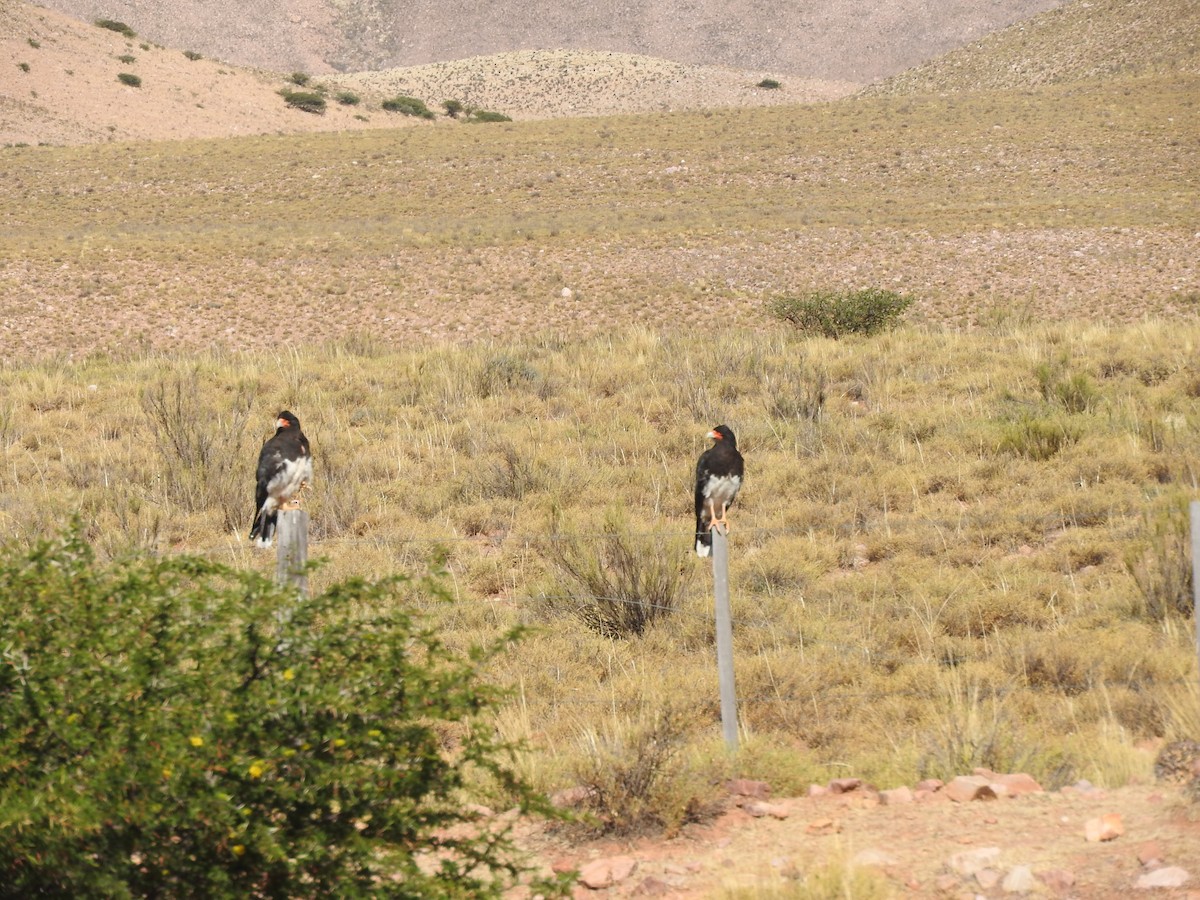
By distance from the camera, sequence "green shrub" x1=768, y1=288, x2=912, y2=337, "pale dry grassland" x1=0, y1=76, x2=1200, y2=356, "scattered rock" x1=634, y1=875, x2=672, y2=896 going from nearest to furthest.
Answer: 1. "scattered rock" x1=634, y1=875, x2=672, y2=896
2. "green shrub" x1=768, y1=288, x2=912, y2=337
3. "pale dry grassland" x1=0, y1=76, x2=1200, y2=356

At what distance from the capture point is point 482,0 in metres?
133

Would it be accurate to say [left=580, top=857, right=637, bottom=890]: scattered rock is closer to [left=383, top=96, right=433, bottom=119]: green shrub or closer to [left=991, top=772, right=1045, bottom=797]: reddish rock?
[left=991, top=772, right=1045, bottom=797]: reddish rock

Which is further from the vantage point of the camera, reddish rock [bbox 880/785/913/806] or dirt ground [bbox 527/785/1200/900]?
reddish rock [bbox 880/785/913/806]

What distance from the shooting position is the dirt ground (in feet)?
14.3

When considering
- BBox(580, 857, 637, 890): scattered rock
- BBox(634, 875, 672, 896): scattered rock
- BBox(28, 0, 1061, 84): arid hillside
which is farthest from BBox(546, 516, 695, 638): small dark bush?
BBox(28, 0, 1061, 84): arid hillside

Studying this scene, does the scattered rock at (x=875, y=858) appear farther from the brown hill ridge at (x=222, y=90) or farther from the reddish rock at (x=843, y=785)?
the brown hill ridge at (x=222, y=90)

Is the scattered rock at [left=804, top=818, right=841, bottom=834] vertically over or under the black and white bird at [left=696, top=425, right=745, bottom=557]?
under

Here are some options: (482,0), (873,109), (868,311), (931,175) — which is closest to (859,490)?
(868,311)

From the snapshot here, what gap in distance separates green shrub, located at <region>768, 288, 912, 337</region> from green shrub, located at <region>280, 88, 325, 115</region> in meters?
60.4

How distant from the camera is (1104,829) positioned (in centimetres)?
464

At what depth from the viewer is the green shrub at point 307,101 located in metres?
74.2

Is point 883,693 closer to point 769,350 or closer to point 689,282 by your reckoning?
point 769,350

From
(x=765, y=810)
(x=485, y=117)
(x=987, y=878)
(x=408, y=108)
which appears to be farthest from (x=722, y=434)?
(x=408, y=108)

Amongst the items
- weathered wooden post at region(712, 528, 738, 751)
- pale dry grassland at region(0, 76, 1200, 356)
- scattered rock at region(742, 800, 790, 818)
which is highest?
pale dry grassland at region(0, 76, 1200, 356)
